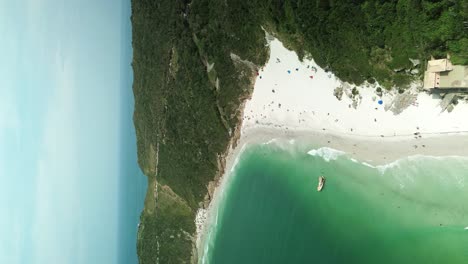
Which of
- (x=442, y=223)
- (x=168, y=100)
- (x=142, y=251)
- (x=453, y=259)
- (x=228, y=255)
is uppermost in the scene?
(x=168, y=100)

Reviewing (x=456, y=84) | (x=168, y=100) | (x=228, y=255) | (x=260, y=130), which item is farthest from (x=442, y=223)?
(x=168, y=100)

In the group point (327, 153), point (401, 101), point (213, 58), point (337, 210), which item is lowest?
point (337, 210)

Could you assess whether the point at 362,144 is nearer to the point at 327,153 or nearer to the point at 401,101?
the point at 327,153

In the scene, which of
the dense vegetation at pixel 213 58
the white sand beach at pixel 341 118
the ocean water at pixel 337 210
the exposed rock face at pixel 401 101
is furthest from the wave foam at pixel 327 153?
the dense vegetation at pixel 213 58

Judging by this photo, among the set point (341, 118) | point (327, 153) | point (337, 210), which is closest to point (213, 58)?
point (341, 118)

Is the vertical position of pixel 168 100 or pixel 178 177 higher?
pixel 168 100

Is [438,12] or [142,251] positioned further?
[142,251]

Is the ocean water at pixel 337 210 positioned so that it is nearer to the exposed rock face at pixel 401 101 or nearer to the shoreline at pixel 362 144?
the shoreline at pixel 362 144

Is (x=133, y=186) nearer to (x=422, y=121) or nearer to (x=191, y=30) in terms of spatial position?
(x=191, y=30)
